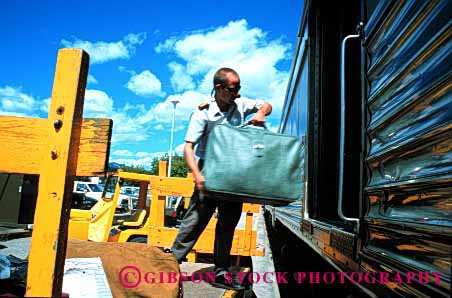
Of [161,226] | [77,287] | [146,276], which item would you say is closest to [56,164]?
[77,287]

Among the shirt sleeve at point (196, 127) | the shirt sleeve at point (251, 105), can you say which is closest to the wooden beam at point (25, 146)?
the shirt sleeve at point (196, 127)

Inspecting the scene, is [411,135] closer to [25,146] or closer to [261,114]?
[25,146]

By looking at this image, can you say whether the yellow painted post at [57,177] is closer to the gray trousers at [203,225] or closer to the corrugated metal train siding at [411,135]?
the corrugated metal train siding at [411,135]

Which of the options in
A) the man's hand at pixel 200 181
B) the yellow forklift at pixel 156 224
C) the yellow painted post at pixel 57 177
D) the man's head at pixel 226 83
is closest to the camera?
the yellow painted post at pixel 57 177

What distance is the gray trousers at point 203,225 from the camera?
2.66 m

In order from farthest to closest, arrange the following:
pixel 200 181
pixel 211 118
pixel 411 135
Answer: pixel 211 118, pixel 200 181, pixel 411 135

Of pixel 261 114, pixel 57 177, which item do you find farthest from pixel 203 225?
pixel 57 177

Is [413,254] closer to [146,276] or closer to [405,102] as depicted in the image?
[405,102]

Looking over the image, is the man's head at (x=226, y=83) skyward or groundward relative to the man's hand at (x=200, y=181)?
skyward

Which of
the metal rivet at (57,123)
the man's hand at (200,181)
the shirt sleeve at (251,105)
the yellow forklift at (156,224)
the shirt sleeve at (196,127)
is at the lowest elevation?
the yellow forklift at (156,224)

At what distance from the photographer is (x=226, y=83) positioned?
8.38 feet

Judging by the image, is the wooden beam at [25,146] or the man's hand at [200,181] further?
the man's hand at [200,181]

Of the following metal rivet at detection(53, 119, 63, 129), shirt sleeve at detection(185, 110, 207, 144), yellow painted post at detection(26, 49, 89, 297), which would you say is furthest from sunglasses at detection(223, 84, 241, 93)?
metal rivet at detection(53, 119, 63, 129)

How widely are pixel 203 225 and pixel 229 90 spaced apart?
3.03 ft
